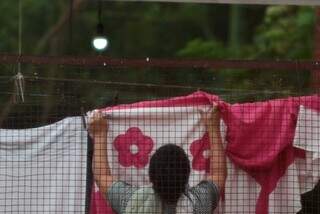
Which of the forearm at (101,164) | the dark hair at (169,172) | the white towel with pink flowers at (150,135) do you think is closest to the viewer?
the dark hair at (169,172)

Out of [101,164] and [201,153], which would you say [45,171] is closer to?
[101,164]

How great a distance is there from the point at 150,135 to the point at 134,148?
120 millimetres

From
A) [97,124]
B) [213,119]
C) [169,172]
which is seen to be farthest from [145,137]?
A: [169,172]

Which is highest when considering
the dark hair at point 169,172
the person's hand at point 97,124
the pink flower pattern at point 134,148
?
the person's hand at point 97,124

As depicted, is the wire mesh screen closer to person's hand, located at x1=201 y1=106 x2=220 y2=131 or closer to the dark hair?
person's hand, located at x1=201 y1=106 x2=220 y2=131

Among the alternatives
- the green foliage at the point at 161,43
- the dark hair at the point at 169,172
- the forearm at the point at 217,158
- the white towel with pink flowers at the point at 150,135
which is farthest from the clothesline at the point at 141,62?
the dark hair at the point at 169,172

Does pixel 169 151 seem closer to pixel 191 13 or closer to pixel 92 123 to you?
pixel 92 123

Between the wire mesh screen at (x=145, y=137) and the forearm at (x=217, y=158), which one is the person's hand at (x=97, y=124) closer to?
the wire mesh screen at (x=145, y=137)

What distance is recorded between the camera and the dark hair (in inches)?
170

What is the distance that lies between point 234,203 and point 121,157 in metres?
0.71

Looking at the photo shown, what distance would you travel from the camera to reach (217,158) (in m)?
4.71

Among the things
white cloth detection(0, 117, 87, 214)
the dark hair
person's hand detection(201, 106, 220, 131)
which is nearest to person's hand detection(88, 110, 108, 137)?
white cloth detection(0, 117, 87, 214)

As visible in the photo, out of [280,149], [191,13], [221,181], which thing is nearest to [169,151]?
[221,181]

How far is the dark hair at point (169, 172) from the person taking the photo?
4320mm
